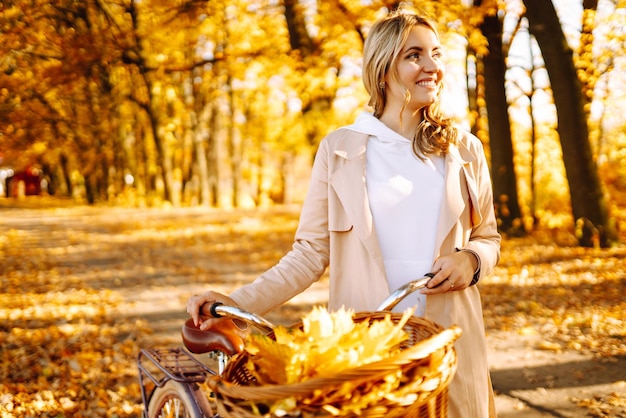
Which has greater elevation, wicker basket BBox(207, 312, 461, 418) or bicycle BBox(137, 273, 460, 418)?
wicker basket BBox(207, 312, 461, 418)

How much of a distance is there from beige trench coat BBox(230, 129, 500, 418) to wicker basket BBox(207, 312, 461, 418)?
68 cm

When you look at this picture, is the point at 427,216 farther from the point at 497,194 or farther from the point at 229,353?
the point at 497,194

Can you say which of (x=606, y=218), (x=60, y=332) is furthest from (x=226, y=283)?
(x=606, y=218)

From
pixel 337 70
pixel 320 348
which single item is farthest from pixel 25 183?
pixel 320 348

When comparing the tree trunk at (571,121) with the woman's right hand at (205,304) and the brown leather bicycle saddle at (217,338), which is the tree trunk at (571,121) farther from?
the woman's right hand at (205,304)

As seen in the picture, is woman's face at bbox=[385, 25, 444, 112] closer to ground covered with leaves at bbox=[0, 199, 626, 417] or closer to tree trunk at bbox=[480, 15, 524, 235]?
ground covered with leaves at bbox=[0, 199, 626, 417]

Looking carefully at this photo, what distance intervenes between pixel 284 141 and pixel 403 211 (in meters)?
Result: 15.2

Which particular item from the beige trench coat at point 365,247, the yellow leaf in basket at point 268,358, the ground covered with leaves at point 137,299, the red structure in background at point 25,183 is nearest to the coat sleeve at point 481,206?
the beige trench coat at point 365,247

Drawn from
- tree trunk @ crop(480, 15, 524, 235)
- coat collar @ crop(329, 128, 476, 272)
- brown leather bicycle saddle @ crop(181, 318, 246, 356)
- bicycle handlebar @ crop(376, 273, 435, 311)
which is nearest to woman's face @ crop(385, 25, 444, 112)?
coat collar @ crop(329, 128, 476, 272)

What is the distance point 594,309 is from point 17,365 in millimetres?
6051

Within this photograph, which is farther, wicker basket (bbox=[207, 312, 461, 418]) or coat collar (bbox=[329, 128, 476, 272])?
coat collar (bbox=[329, 128, 476, 272])

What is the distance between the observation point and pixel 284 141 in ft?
56.9

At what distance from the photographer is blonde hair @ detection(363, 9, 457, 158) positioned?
2.26 metres

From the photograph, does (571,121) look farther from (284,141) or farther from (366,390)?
(366,390)
